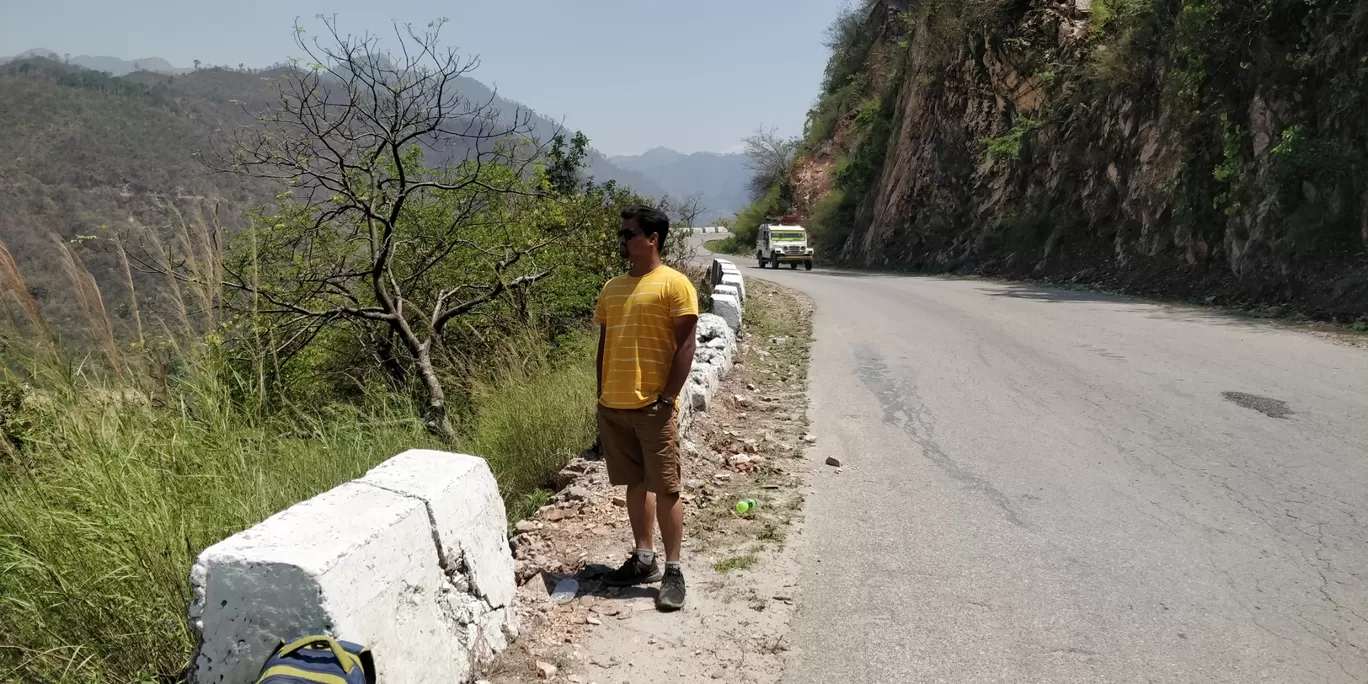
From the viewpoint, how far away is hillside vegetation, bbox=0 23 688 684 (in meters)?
3.26

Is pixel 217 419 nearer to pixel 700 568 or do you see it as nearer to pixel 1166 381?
pixel 700 568

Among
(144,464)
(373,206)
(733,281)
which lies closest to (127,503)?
(144,464)

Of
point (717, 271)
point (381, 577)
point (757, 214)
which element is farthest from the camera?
point (757, 214)

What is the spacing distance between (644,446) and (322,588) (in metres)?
1.88

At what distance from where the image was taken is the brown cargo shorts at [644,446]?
414cm

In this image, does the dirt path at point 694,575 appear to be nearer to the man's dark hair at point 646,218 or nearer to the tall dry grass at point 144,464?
the tall dry grass at point 144,464

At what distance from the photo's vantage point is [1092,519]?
512 cm

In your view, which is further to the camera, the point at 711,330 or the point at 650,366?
the point at 711,330

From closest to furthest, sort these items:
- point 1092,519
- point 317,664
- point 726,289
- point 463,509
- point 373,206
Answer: point 317,664 < point 463,509 < point 1092,519 < point 373,206 < point 726,289

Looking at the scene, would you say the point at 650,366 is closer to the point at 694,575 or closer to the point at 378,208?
the point at 694,575

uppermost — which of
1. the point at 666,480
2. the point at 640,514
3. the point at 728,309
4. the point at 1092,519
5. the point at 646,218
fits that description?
the point at 646,218

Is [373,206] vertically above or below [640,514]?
above

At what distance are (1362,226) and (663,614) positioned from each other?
14.5 m

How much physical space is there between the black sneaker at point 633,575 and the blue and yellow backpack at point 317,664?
6.40ft
